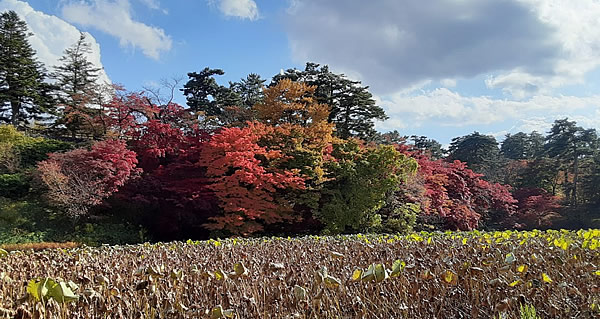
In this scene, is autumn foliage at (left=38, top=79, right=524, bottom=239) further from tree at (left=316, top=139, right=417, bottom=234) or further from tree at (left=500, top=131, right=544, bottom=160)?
tree at (left=500, top=131, right=544, bottom=160)

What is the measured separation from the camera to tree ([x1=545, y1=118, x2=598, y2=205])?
1074 inches

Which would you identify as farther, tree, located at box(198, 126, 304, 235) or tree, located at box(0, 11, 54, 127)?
tree, located at box(0, 11, 54, 127)

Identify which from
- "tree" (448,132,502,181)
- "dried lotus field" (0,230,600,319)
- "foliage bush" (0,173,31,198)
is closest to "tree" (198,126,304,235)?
"foliage bush" (0,173,31,198)

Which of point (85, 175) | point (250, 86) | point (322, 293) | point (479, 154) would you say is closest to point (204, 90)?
point (250, 86)

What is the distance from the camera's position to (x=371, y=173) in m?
14.6

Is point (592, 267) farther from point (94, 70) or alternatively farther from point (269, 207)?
point (94, 70)

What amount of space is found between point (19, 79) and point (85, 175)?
15043 mm

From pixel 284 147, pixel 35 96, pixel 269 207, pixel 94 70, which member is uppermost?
pixel 94 70

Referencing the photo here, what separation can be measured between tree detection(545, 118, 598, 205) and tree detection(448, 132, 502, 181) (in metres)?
4.79

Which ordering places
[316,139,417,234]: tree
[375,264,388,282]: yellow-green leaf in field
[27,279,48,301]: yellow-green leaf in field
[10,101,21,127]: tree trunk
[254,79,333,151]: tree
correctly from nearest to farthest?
[27,279,48,301]: yellow-green leaf in field, [375,264,388,282]: yellow-green leaf in field, [316,139,417,234]: tree, [254,79,333,151]: tree, [10,101,21,127]: tree trunk

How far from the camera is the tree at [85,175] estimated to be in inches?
525

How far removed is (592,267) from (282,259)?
7.18 ft

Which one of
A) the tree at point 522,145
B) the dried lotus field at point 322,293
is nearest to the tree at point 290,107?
the dried lotus field at point 322,293

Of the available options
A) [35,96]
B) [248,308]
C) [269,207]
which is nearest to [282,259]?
[248,308]
